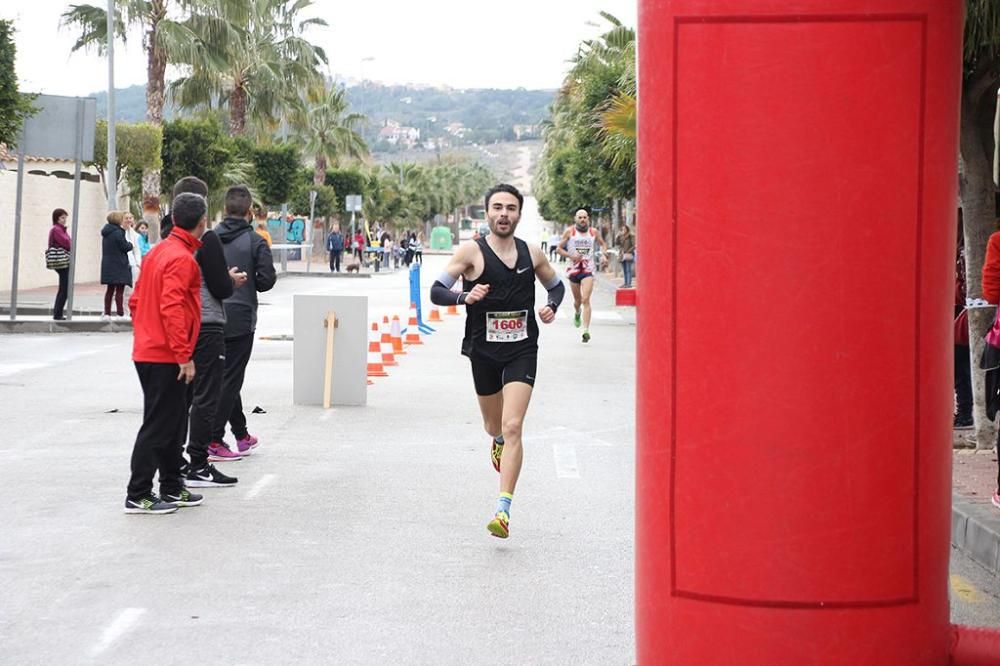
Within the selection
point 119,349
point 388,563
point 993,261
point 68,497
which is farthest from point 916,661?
point 119,349

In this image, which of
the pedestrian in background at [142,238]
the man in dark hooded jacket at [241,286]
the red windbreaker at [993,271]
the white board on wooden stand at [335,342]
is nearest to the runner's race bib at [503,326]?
the man in dark hooded jacket at [241,286]

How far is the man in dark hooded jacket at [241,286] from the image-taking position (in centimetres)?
1091

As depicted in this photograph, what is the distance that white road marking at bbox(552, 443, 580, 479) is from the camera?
10925mm

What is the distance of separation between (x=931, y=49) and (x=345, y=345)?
1112 centimetres

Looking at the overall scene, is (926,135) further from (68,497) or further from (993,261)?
(68,497)

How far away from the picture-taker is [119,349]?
2130 cm

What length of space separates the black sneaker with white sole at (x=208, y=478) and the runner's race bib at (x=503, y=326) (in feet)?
8.44

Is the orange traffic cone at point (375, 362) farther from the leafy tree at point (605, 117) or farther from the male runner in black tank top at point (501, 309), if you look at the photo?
the male runner in black tank top at point (501, 309)

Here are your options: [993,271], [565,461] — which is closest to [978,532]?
[993,271]

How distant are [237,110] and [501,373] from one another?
48.9m

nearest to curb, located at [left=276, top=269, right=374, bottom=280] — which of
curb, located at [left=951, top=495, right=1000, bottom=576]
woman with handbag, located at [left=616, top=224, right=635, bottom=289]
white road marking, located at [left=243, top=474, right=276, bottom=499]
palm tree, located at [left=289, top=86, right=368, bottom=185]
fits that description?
woman with handbag, located at [left=616, top=224, right=635, bottom=289]

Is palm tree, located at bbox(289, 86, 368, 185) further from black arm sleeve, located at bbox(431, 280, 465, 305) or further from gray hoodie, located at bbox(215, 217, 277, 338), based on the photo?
black arm sleeve, located at bbox(431, 280, 465, 305)

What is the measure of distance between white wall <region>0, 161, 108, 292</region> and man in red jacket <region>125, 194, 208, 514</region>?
26412 mm

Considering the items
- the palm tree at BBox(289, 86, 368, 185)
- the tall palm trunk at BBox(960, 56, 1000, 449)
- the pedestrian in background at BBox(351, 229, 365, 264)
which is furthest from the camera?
the palm tree at BBox(289, 86, 368, 185)
